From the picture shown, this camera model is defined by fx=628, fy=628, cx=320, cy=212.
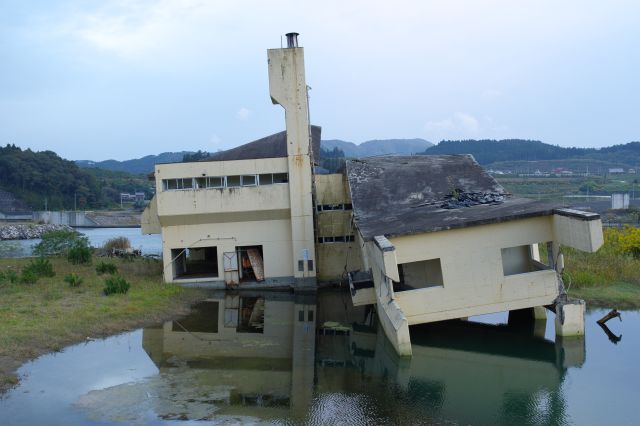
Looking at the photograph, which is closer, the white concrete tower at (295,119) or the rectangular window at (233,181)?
the white concrete tower at (295,119)

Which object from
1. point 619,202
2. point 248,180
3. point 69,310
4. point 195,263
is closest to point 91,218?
point 195,263

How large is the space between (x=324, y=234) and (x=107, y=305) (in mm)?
8734

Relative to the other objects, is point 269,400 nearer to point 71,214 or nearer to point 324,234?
point 324,234

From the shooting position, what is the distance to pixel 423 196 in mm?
19766

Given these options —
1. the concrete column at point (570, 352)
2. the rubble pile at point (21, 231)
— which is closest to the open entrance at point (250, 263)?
the concrete column at point (570, 352)

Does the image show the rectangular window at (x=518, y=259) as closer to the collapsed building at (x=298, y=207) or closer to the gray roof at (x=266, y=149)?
the collapsed building at (x=298, y=207)

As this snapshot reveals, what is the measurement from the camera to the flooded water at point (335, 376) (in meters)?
10.2

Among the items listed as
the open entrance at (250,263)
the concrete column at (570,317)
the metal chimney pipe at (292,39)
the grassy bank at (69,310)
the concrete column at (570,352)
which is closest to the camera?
the concrete column at (570,352)

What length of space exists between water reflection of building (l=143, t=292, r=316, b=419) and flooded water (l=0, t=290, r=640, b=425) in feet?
0.13

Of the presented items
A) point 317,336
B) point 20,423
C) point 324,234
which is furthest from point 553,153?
point 20,423

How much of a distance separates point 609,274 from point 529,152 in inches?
4334

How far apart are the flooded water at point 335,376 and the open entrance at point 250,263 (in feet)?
20.3

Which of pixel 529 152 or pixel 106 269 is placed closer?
pixel 106 269

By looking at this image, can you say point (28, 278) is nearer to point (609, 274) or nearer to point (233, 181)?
point (233, 181)
